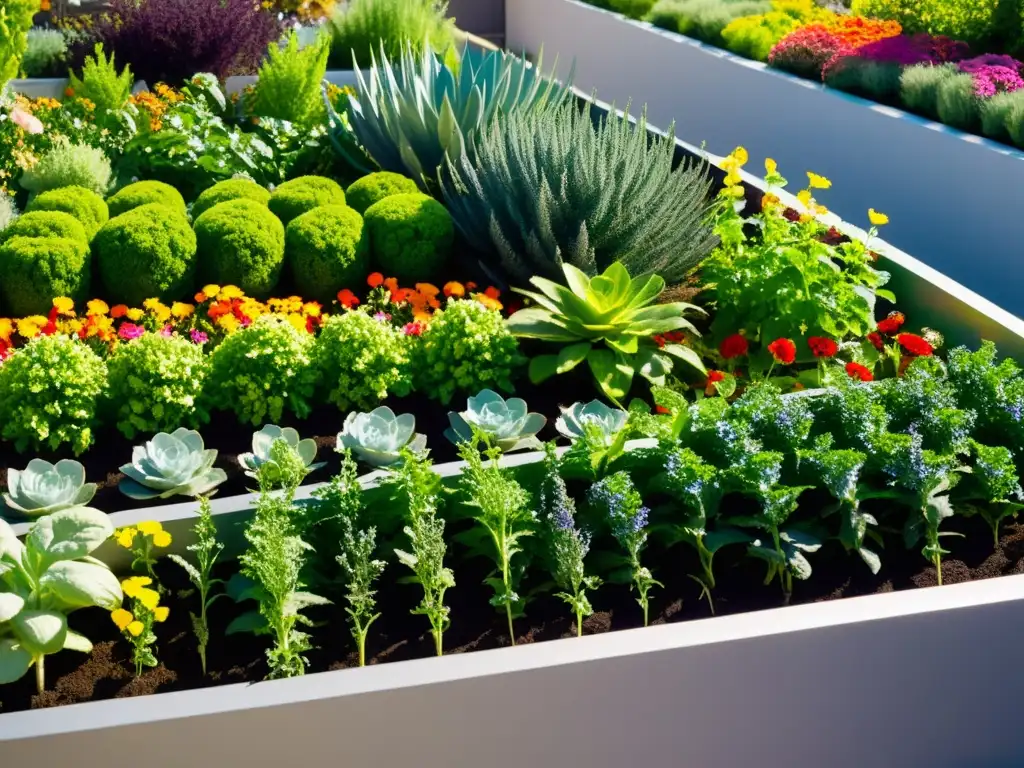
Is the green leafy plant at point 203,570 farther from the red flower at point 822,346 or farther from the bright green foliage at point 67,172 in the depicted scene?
the bright green foliage at point 67,172

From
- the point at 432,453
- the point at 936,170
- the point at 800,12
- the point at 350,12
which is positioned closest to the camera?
the point at 432,453

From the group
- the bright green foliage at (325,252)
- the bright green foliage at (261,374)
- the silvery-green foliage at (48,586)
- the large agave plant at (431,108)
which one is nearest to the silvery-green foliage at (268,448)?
the bright green foliage at (261,374)

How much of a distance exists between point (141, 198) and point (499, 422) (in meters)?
2.40

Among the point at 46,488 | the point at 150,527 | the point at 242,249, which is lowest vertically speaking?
the point at 46,488

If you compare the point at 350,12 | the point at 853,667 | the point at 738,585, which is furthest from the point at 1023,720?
the point at 350,12

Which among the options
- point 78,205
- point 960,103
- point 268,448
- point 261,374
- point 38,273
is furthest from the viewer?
point 960,103

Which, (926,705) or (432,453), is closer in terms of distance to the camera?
(926,705)

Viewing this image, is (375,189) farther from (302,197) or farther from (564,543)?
(564,543)

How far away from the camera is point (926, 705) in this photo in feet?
8.51

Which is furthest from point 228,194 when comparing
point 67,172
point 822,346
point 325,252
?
point 822,346

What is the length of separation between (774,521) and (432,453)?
3.78 ft

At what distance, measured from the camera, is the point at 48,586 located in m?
2.58

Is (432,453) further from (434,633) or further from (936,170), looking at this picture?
(936,170)

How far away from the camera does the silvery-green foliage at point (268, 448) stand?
320 centimetres
